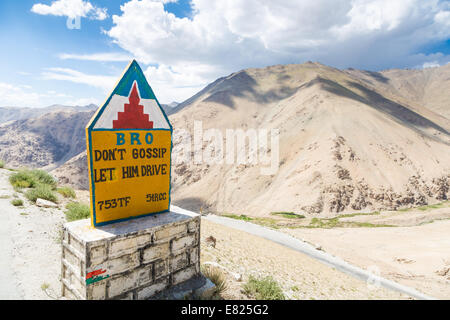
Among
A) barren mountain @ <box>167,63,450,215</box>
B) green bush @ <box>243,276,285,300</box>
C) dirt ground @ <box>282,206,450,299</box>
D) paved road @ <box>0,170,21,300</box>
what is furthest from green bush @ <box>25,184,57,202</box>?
barren mountain @ <box>167,63,450,215</box>

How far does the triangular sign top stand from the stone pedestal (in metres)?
1.75

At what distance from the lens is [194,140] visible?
2217 inches

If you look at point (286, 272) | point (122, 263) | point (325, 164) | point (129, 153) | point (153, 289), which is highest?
point (129, 153)

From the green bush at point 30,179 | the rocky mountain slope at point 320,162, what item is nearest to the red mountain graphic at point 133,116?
the green bush at point 30,179

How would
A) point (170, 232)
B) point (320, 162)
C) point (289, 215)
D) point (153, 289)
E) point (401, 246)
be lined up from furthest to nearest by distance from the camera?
1. point (320, 162)
2. point (289, 215)
3. point (401, 246)
4. point (170, 232)
5. point (153, 289)

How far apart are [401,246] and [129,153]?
2200cm

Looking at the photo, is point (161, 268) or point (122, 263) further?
point (161, 268)

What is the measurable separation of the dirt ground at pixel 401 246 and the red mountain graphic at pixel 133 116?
1616 centimetres

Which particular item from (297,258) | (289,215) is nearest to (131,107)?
(297,258)

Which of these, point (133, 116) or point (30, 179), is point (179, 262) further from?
point (30, 179)

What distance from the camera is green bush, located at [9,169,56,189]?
11.7 m

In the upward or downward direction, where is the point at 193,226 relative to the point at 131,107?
downward

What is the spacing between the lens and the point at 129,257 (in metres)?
4.24

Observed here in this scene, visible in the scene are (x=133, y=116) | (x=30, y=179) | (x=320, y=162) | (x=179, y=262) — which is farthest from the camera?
(x=320, y=162)
